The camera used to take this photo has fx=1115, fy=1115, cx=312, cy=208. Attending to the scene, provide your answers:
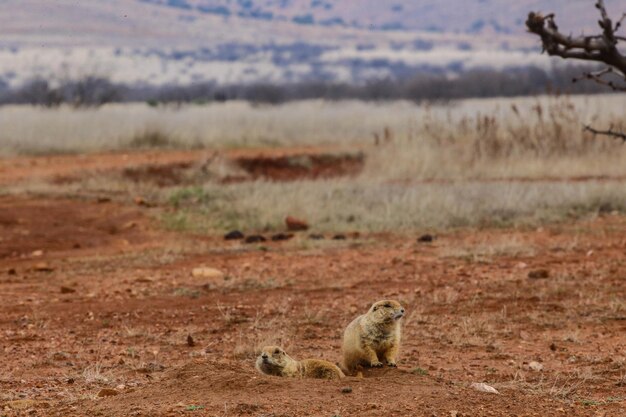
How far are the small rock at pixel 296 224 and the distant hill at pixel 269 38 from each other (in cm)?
6426

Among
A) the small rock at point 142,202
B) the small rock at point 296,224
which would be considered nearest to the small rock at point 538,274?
the small rock at point 296,224

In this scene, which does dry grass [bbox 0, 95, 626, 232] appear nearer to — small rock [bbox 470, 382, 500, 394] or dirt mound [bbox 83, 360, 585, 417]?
small rock [bbox 470, 382, 500, 394]

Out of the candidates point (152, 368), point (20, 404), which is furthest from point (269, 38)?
point (20, 404)

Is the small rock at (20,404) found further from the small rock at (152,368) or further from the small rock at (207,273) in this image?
the small rock at (207,273)

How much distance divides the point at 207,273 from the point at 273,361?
4.63 m

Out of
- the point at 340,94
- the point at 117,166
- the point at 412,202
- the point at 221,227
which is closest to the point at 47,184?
the point at 117,166

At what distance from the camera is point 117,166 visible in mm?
21672

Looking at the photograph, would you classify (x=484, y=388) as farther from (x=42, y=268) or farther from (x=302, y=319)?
(x=42, y=268)

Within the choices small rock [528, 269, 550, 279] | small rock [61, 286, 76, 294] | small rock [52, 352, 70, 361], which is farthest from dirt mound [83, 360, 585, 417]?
small rock [528, 269, 550, 279]

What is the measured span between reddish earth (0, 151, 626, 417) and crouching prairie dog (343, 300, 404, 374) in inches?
11.2

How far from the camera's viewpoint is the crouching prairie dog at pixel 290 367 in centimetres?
689

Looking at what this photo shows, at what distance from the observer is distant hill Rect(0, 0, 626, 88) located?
96.5 meters

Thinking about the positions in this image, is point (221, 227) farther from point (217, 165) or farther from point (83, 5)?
point (83, 5)

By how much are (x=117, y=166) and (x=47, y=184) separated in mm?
2403
